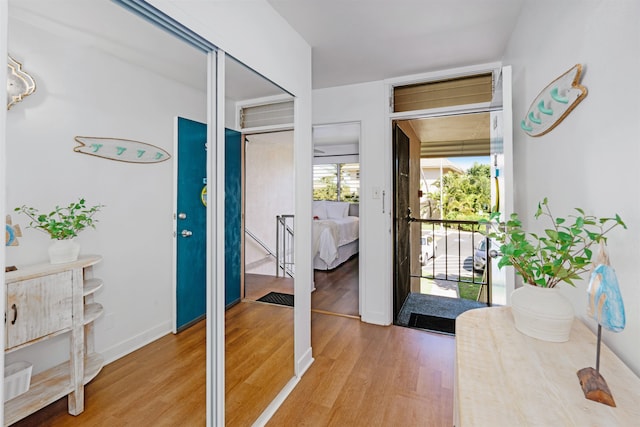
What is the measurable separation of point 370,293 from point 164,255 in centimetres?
220

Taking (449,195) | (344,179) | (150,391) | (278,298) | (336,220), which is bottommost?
(150,391)

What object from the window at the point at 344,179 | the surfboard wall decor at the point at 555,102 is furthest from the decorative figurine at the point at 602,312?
the window at the point at 344,179

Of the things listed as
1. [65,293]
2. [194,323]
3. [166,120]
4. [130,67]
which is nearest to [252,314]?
[194,323]

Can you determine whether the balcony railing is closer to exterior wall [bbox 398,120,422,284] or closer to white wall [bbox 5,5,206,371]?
exterior wall [bbox 398,120,422,284]

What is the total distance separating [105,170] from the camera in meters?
1.00

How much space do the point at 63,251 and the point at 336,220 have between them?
171 inches

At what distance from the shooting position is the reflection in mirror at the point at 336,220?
3.68 metres

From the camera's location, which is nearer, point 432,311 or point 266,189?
point 266,189

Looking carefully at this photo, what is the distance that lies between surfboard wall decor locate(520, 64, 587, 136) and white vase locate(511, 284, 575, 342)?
2.26 ft

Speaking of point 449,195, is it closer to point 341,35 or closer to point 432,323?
point 432,323

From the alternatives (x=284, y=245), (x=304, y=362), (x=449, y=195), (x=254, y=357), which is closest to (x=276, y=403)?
(x=254, y=357)

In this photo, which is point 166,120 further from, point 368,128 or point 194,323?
point 368,128

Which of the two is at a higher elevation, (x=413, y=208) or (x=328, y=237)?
(x=413, y=208)

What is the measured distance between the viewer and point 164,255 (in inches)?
48.8
